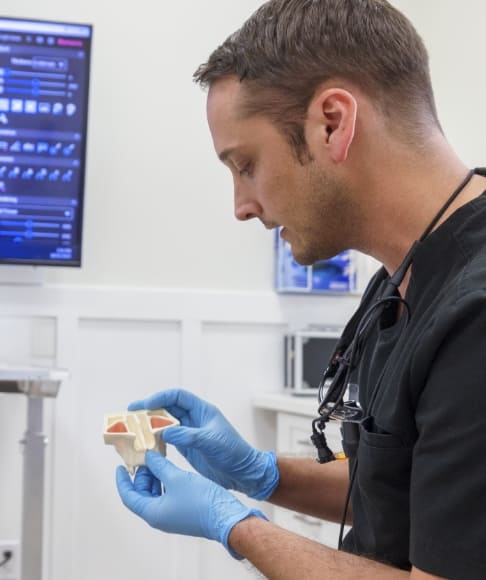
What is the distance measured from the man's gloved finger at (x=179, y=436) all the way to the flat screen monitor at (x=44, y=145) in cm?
113

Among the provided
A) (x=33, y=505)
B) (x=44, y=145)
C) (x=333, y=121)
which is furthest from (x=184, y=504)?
(x=44, y=145)

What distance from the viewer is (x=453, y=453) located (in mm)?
891

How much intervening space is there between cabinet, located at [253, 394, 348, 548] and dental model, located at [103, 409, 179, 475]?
0.78 meters

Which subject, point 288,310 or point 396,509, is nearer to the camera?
point 396,509

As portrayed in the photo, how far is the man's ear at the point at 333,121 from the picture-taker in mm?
1101

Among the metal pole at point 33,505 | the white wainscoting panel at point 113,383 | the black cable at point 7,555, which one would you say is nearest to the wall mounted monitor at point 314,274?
the white wainscoting panel at point 113,383

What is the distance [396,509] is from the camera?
3.47 ft

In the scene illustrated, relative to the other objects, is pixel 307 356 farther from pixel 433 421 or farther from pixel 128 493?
pixel 433 421

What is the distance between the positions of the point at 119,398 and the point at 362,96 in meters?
1.58

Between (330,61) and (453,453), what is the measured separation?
54 centimetres

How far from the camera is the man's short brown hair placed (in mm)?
1120

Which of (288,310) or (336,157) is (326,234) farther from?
(288,310)

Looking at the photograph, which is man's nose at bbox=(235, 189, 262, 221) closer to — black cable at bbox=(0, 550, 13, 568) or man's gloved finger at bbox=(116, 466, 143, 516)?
man's gloved finger at bbox=(116, 466, 143, 516)

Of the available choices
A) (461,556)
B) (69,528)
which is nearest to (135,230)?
(69,528)
